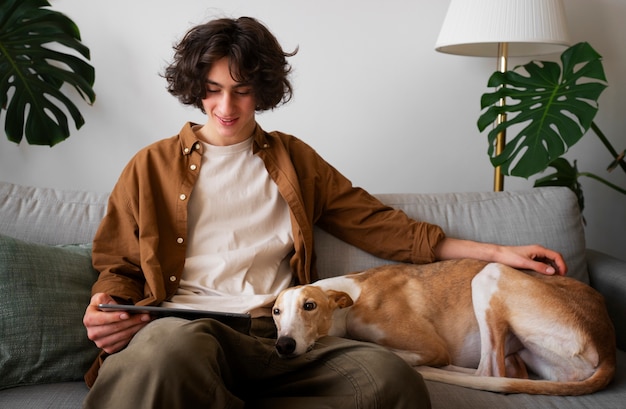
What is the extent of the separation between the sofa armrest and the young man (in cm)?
28

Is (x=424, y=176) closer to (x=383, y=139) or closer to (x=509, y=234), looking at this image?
(x=383, y=139)

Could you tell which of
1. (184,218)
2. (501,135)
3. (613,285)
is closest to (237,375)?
(184,218)

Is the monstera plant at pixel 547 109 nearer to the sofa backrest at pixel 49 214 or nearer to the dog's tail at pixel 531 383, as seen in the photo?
the dog's tail at pixel 531 383

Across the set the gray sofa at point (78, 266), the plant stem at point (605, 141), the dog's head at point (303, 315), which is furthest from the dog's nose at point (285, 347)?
the plant stem at point (605, 141)

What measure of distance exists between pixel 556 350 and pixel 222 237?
997mm

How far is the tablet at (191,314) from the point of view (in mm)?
1582

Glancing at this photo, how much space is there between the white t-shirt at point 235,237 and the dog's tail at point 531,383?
21.3 inches

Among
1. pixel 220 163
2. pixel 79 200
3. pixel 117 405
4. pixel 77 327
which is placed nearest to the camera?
pixel 117 405

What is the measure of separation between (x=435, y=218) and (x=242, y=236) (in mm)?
736

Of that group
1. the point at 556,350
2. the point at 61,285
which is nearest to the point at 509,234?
the point at 556,350

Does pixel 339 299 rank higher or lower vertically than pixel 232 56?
lower

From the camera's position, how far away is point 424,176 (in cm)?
317

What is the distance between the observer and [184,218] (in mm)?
2010

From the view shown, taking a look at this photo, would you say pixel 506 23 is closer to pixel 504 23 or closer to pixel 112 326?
pixel 504 23
